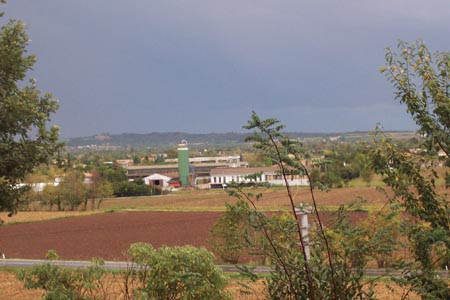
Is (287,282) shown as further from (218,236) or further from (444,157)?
(218,236)

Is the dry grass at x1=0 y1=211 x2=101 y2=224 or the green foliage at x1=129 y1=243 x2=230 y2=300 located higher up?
the green foliage at x1=129 y1=243 x2=230 y2=300

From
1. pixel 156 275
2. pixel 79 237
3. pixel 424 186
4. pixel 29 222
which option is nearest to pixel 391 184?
pixel 424 186

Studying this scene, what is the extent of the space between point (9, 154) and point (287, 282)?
6208 mm

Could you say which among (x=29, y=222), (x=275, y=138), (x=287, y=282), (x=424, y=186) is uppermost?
(x=275, y=138)

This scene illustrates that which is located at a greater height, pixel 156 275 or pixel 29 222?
pixel 156 275

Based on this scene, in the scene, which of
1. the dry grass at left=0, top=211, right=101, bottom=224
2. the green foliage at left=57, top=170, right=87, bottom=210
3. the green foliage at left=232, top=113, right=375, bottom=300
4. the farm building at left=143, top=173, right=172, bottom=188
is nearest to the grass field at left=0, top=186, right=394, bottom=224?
the dry grass at left=0, top=211, right=101, bottom=224

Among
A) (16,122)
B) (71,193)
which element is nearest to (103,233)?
(71,193)

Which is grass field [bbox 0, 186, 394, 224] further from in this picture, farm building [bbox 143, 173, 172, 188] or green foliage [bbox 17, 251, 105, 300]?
green foliage [bbox 17, 251, 105, 300]

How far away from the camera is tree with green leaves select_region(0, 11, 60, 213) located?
9.54 m

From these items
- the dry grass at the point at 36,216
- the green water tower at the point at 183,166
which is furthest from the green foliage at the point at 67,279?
the green water tower at the point at 183,166

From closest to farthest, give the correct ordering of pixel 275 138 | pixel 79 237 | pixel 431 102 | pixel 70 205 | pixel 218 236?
pixel 275 138
pixel 431 102
pixel 218 236
pixel 79 237
pixel 70 205

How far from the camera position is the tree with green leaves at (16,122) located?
9.54 m

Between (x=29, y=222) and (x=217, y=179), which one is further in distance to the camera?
(x=217, y=179)

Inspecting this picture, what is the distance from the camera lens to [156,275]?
827 centimetres
